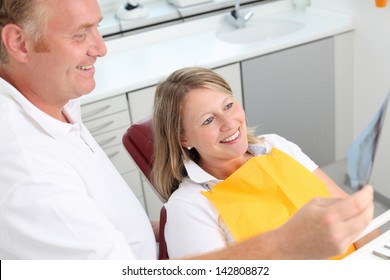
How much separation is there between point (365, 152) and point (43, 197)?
0.64m

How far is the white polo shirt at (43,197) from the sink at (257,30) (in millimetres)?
2008

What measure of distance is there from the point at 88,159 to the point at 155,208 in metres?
1.40

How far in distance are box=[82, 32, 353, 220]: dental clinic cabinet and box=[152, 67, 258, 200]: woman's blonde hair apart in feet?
2.64

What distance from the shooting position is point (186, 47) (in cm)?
293

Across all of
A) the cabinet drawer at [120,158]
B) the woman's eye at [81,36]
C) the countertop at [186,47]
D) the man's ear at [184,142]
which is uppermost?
the woman's eye at [81,36]

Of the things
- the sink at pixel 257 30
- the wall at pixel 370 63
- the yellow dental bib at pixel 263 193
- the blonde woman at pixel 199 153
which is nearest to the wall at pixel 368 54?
the wall at pixel 370 63

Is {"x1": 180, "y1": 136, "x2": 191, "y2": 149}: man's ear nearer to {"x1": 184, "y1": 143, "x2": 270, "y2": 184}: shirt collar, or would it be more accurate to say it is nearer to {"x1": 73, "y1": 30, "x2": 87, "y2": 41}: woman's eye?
{"x1": 184, "y1": 143, "x2": 270, "y2": 184}: shirt collar

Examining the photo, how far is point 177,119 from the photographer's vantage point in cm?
168

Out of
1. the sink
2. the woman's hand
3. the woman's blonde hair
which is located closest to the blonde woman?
the woman's blonde hair

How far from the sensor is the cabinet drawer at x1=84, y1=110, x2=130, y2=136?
2461 millimetres

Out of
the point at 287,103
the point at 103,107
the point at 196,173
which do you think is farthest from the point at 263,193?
the point at 287,103

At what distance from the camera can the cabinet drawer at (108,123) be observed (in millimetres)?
2461

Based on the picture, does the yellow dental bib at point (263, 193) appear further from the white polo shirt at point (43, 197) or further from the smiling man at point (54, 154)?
the white polo shirt at point (43, 197)

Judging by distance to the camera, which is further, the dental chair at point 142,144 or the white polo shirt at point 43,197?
the dental chair at point 142,144
